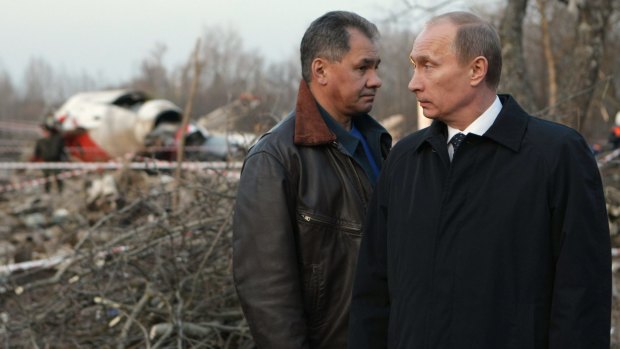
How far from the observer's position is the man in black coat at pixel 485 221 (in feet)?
7.06

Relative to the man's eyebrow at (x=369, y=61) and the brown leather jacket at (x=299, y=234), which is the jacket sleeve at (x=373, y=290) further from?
the man's eyebrow at (x=369, y=61)

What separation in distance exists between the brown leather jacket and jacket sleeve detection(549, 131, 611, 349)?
34.8 inches

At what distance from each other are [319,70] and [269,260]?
0.75 m

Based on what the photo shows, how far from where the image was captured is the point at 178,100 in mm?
33031

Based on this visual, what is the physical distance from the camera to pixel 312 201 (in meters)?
2.86

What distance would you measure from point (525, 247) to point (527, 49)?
3011cm

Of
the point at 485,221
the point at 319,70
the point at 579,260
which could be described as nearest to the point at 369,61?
the point at 319,70

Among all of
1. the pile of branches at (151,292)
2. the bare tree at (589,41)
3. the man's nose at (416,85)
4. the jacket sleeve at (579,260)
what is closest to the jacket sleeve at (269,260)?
the man's nose at (416,85)

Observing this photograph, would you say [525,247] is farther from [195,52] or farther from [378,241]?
[195,52]

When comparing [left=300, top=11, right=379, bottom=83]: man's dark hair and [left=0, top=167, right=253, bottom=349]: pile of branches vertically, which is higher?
[left=300, top=11, right=379, bottom=83]: man's dark hair

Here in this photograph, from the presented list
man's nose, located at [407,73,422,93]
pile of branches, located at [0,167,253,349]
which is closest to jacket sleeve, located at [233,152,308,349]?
man's nose, located at [407,73,422,93]

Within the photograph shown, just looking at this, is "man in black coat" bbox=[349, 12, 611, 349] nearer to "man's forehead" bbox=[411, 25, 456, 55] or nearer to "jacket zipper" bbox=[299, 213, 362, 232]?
"man's forehead" bbox=[411, 25, 456, 55]

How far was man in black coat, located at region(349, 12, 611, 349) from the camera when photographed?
7.06 feet

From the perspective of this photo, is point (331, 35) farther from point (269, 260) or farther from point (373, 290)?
point (373, 290)
